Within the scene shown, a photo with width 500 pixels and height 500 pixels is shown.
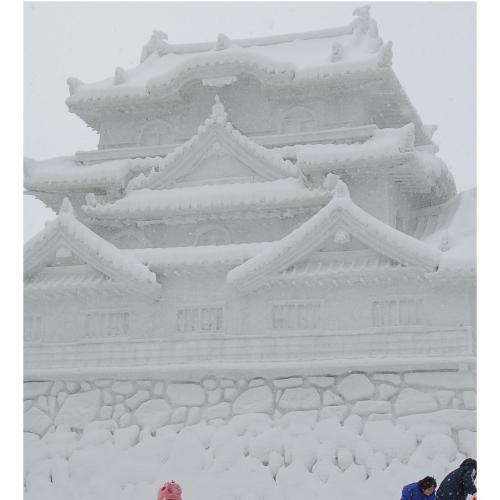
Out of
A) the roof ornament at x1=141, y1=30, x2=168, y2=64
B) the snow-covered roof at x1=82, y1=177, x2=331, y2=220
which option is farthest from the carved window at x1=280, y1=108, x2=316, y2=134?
the roof ornament at x1=141, y1=30, x2=168, y2=64

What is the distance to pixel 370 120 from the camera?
37.3 ft

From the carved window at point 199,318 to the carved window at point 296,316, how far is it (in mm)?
604

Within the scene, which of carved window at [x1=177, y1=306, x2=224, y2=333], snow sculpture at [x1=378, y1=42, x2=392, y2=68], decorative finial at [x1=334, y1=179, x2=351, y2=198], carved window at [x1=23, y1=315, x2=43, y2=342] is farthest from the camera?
snow sculpture at [x1=378, y1=42, x2=392, y2=68]

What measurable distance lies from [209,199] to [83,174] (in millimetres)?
1802

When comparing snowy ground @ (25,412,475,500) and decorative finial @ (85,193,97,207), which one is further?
decorative finial @ (85,193,97,207)

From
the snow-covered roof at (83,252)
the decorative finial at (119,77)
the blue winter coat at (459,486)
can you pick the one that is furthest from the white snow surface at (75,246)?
the blue winter coat at (459,486)

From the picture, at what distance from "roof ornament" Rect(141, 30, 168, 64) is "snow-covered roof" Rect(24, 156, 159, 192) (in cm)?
164

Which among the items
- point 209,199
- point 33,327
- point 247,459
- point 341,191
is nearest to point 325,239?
point 341,191

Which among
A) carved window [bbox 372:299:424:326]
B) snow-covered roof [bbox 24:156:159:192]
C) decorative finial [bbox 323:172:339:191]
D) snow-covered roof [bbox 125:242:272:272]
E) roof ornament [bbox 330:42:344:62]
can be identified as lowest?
carved window [bbox 372:299:424:326]

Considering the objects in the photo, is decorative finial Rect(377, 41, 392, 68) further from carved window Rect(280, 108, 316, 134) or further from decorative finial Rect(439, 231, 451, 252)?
decorative finial Rect(439, 231, 451, 252)

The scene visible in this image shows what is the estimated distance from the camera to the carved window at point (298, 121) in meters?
11.3

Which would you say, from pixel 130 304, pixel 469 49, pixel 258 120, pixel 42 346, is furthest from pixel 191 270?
pixel 469 49

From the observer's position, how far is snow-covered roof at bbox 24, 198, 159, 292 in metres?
9.72

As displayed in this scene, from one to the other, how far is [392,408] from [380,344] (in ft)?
2.16
